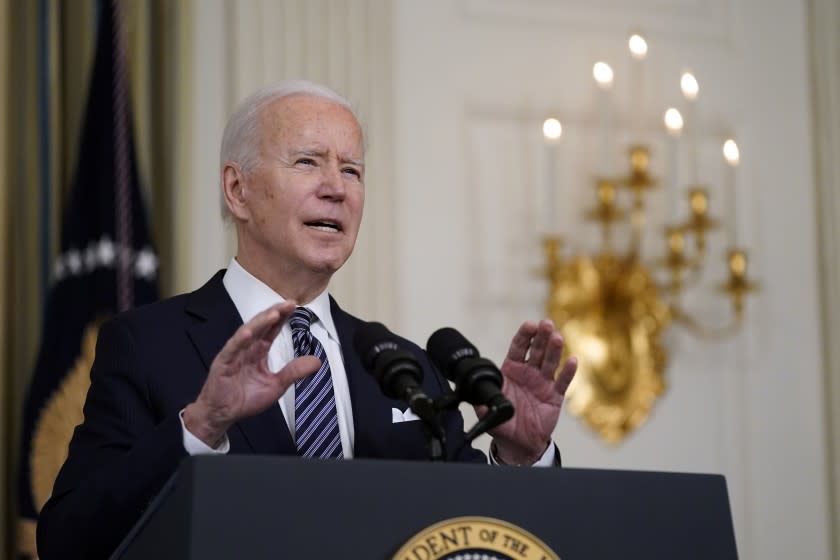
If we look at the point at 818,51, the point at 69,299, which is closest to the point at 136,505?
the point at 69,299

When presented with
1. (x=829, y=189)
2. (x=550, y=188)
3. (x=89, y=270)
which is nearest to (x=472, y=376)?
(x=89, y=270)

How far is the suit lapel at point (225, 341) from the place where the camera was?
2.21 meters

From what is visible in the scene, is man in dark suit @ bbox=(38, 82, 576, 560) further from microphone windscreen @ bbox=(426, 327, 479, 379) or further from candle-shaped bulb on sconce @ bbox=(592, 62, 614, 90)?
candle-shaped bulb on sconce @ bbox=(592, 62, 614, 90)

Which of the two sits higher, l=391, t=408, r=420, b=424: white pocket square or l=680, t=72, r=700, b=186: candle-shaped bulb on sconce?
l=680, t=72, r=700, b=186: candle-shaped bulb on sconce

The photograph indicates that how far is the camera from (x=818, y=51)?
546 centimetres

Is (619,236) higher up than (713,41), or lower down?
lower down

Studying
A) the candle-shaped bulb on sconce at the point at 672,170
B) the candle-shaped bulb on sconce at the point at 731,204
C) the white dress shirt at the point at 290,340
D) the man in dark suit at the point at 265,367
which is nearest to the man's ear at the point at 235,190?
the man in dark suit at the point at 265,367

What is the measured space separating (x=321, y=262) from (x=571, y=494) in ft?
2.95

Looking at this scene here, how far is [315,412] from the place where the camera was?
7.61ft

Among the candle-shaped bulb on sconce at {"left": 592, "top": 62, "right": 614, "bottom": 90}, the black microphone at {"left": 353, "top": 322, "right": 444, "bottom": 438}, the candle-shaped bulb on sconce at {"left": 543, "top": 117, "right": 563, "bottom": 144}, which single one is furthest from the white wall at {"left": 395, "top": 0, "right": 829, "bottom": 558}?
the black microphone at {"left": 353, "top": 322, "right": 444, "bottom": 438}

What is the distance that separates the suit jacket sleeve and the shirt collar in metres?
0.26

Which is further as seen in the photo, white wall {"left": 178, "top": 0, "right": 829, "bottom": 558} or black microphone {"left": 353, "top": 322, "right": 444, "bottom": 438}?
white wall {"left": 178, "top": 0, "right": 829, "bottom": 558}

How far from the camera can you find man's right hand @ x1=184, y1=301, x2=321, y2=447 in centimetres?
175

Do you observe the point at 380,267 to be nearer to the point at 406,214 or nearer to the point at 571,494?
the point at 406,214
